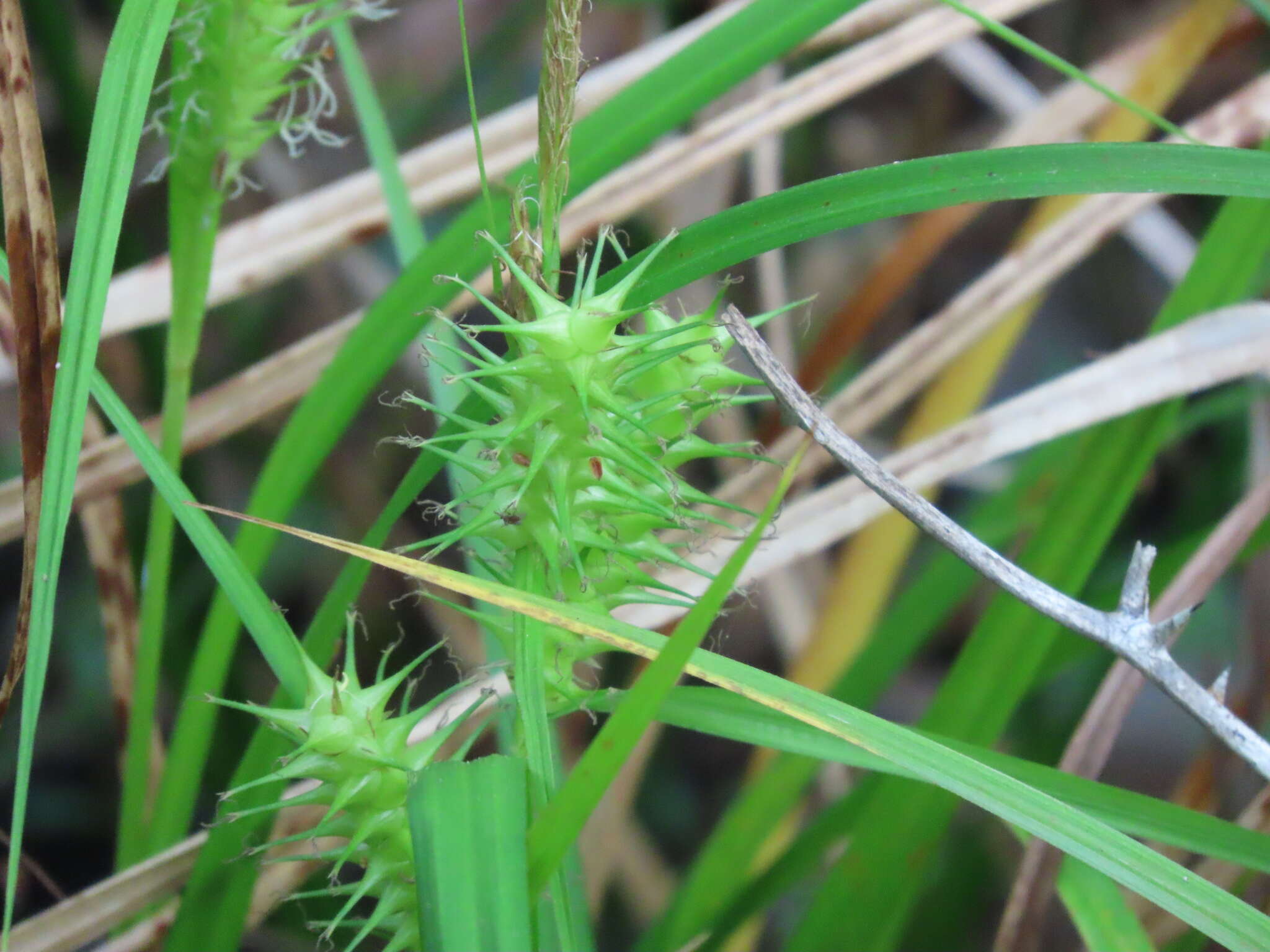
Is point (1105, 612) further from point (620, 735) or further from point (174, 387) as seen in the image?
point (174, 387)

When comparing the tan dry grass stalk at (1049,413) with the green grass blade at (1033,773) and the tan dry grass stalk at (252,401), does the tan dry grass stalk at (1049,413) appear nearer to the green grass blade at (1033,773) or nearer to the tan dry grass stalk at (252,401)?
the tan dry grass stalk at (252,401)

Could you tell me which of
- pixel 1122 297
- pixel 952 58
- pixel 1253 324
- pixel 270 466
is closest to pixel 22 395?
pixel 270 466

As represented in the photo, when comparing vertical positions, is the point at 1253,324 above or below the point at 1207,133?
below

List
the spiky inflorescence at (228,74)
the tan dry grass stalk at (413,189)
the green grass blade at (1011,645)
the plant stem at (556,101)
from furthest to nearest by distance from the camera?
the tan dry grass stalk at (413,189)
the green grass blade at (1011,645)
the spiky inflorescence at (228,74)
the plant stem at (556,101)

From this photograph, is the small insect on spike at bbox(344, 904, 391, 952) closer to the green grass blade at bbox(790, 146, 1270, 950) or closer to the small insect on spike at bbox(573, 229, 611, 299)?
the small insect on spike at bbox(573, 229, 611, 299)

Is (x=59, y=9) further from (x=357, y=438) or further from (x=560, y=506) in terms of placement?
(x=560, y=506)

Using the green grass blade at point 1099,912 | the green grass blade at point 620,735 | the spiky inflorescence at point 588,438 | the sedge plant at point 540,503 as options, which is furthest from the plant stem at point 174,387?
the green grass blade at point 1099,912

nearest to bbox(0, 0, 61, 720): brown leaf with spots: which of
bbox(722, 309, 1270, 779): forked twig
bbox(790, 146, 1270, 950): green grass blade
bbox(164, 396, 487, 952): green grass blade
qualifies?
bbox(164, 396, 487, 952): green grass blade
